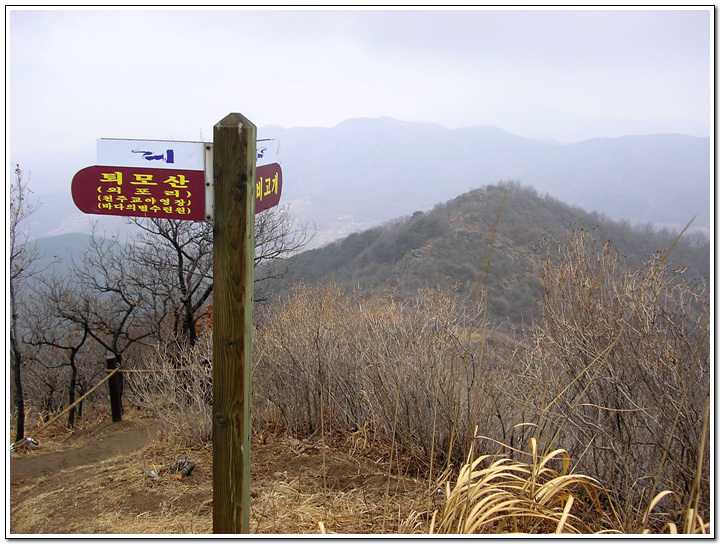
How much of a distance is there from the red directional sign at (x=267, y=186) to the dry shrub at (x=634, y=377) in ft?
5.68

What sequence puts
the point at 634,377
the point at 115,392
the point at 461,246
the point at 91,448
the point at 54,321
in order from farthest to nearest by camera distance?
the point at 461,246 → the point at 54,321 → the point at 115,392 → the point at 91,448 → the point at 634,377

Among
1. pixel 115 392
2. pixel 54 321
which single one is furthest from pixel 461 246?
pixel 115 392

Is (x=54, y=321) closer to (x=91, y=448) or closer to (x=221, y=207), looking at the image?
(x=91, y=448)

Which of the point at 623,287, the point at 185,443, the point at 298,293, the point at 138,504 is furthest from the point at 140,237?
the point at 623,287

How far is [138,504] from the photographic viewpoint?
3943mm

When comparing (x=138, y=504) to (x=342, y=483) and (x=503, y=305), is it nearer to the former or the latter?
(x=342, y=483)

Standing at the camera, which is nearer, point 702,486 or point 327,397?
point 702,486

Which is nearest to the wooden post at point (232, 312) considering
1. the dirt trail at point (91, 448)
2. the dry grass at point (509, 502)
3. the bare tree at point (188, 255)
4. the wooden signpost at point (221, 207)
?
the wooden signpost at point (221, 207)

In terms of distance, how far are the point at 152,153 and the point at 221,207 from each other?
1.06 feet

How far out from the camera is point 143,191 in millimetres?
1969

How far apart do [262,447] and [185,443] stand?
3.36ft

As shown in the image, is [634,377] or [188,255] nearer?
[634,377]

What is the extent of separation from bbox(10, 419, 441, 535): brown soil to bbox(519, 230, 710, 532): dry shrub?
3.48 feet

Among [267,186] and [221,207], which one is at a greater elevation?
[267,186]
